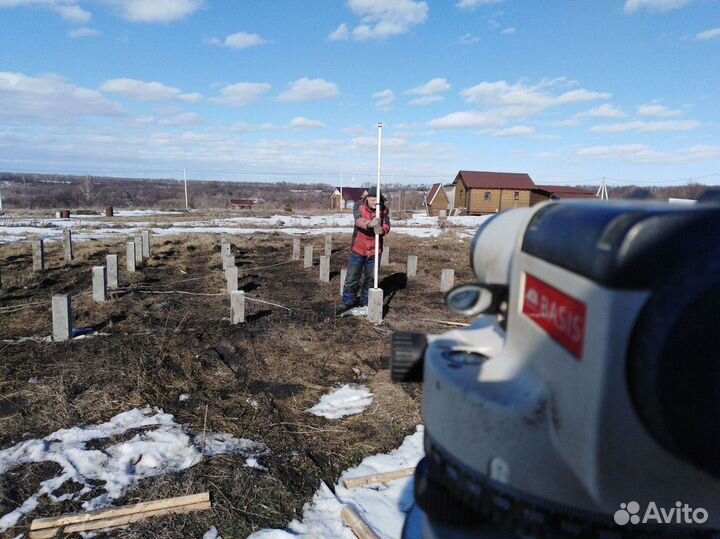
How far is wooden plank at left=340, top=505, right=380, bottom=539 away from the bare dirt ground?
333 millimetres

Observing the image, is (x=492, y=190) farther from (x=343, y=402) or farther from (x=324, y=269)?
(x=343, y=402)

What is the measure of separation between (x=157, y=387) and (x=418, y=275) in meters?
7.96

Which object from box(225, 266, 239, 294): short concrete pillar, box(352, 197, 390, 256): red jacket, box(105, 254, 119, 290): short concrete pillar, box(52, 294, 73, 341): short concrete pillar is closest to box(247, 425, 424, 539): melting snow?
box(52, 294, 73, 341): short concrete pillar

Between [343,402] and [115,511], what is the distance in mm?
2260

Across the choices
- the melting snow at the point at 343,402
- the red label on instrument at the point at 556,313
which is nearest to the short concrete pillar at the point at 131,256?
the melting snow at the point at 343,402

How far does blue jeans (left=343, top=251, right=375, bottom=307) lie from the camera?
324 inches

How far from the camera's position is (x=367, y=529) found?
2826 millimetres

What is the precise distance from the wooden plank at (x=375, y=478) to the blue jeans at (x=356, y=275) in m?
4.97

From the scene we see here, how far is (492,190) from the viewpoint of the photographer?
46.0m

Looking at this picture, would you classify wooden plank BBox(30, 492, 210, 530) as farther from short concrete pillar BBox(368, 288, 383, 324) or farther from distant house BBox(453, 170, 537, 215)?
distant house BBox(453, 170, 537, 215)

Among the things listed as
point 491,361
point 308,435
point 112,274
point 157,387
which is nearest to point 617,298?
point 491,361

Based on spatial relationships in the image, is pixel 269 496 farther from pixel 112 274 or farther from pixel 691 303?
pixel 112 274

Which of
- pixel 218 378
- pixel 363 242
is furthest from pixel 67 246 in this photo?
pixel 218 378

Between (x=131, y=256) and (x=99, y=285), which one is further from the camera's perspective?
(x=131, y=256)
